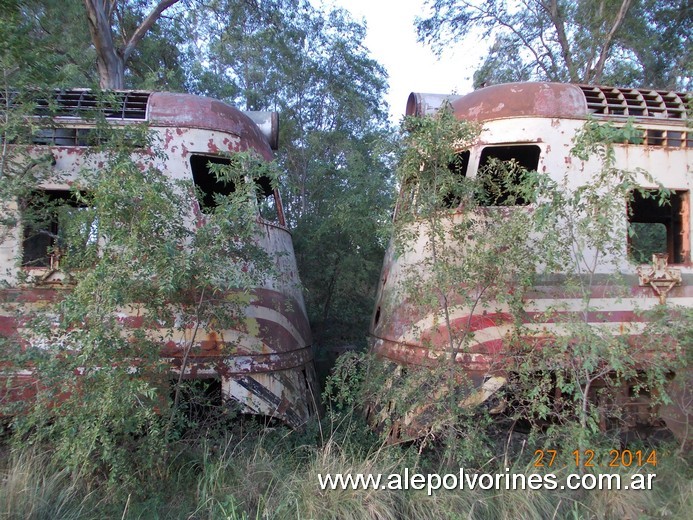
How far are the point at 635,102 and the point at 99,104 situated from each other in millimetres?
5265

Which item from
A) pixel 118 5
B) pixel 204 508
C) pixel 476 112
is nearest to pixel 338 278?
pixel 476 112

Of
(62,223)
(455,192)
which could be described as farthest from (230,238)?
(455,192)

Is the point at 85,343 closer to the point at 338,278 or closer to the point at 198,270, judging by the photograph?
the point at 198,270

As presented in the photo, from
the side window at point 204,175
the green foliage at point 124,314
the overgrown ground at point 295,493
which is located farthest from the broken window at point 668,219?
the side window at point 204,175

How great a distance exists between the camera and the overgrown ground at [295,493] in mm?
3762

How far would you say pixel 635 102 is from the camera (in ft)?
18.2

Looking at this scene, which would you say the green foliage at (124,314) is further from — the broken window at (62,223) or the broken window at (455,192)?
the broken window at (455,192)

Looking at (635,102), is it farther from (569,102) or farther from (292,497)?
(292,497)

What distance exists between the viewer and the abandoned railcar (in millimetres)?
4770

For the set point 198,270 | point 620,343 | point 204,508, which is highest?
point 198,270

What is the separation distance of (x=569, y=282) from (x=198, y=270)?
9.42 ft

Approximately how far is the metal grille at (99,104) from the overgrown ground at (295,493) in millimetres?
2987

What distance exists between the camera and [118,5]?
1240cm

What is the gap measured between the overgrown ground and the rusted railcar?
Result: 59 cm
